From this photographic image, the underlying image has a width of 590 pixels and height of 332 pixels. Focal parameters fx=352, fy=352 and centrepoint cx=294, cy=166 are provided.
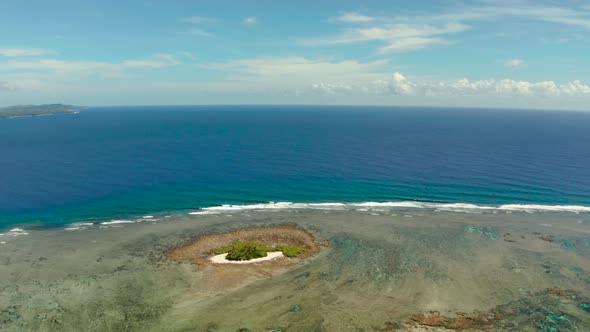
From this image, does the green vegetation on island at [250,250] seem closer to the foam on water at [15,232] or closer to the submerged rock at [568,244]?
the foam on water at [15,232]

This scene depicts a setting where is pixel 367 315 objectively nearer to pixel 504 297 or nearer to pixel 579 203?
pixel 504 297

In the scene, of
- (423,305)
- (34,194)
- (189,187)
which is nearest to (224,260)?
(423,305)

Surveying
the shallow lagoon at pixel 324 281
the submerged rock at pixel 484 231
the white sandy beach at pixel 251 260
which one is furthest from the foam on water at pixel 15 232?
the submerged rock at pixel 484 231

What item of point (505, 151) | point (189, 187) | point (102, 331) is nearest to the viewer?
point (102, 331)

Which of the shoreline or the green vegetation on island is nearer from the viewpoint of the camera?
the green vegetation on island

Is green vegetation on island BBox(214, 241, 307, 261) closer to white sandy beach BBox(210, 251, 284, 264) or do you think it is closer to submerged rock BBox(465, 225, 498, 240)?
white sandy beach BBox(210, 251, 284, 264)

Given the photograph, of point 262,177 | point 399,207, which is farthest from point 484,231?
point 262,177

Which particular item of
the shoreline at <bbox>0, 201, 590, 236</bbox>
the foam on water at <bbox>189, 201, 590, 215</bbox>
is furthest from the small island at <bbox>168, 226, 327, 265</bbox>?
the foam on water at <bbox>189, 201, 590, 215</bbox>
